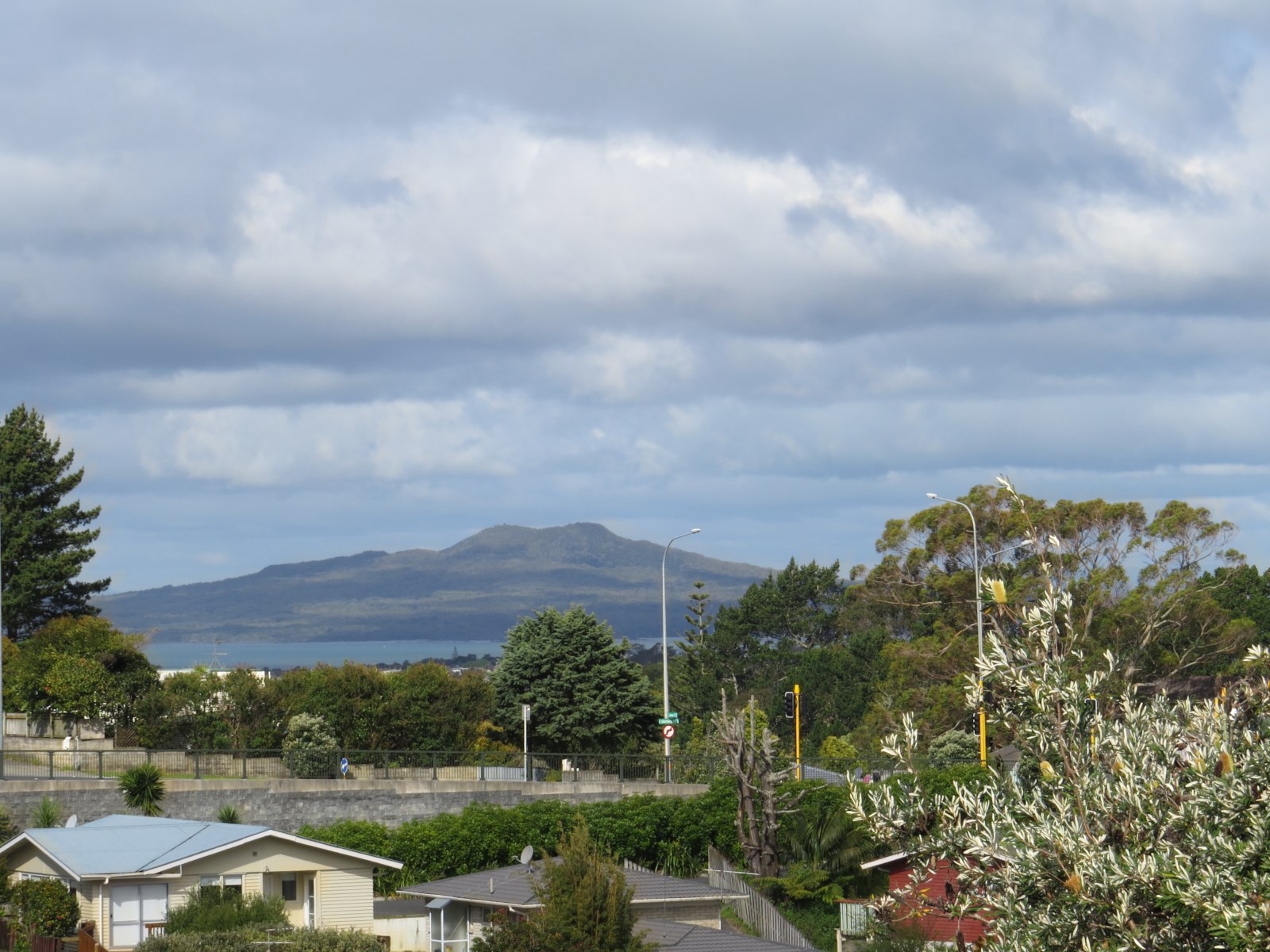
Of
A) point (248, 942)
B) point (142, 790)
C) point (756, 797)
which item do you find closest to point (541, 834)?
point (756, 797)

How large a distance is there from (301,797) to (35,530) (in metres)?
37.2

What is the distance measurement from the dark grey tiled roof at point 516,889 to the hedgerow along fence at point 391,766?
9.77 meters

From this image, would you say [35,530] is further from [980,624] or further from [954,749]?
[980,624]

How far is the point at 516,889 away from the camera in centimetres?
3678

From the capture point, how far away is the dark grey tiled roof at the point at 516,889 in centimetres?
3625

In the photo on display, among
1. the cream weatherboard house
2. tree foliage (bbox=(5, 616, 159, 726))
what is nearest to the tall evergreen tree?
tree foliage (bbox=(5, 616, 159, 726))

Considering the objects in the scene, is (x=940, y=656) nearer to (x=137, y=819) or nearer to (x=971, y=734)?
(x=971, y=734)

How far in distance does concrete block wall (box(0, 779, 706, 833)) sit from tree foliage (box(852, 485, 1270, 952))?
33.5 metres

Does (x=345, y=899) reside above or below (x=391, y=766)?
below

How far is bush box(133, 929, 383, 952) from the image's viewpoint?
31.6 metres

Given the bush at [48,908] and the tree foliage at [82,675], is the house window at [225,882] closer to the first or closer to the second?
the bush at [48,908]

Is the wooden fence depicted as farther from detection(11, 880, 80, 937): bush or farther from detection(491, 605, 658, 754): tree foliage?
detection(491, 605, 658, 754): tree foliage

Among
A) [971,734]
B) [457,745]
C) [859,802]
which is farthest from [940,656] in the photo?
[859,802]

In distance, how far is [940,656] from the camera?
74875 millimetres
